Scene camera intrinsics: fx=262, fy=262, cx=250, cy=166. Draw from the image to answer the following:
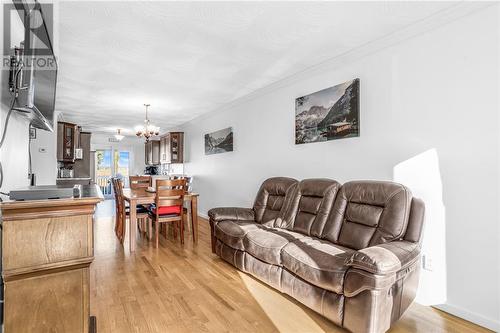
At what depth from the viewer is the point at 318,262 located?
202 centimetres

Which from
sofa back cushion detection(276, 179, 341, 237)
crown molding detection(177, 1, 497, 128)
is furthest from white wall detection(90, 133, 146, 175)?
sofa back cushion detection(276, 179, 341, 237)

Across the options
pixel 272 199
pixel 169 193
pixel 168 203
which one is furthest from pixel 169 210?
pixel 272 199

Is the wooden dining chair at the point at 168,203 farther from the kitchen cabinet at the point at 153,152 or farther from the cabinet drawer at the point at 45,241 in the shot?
the kitchen cabinet at the point at 153,152

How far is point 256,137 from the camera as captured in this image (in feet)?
14.6

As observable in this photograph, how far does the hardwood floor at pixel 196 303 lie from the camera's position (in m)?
1.95

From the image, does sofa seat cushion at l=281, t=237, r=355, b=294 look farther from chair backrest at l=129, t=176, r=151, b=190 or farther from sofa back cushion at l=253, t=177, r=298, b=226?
chair backrest at l=129, t=176, r=151, b=190

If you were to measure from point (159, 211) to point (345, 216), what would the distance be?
2.59m

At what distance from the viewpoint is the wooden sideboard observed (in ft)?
3.55

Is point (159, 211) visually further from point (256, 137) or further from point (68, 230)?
point (68, 230)

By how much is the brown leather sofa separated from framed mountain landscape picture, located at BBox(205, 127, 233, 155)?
80.8 inches

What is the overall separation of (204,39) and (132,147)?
350 inches

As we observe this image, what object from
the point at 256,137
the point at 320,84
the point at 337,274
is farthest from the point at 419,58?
the point at 256,137

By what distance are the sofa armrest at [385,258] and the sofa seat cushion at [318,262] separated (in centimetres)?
14

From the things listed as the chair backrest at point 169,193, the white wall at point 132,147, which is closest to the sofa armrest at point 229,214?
the chair backrest at point 169,193
